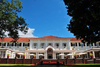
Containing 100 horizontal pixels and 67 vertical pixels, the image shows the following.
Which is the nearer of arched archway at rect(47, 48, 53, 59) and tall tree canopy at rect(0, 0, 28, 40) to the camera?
tall tree canopy at rect(0, 0, 28, 40)

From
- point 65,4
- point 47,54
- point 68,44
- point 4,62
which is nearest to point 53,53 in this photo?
point 47,54

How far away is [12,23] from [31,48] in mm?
17669

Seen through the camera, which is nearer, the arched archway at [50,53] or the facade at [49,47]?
the facade at [49,47]

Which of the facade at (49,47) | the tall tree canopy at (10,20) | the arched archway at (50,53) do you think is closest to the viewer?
the tall tree canopy at (10,20)

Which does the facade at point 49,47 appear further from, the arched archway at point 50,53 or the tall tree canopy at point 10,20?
the tall tree canopy at point 10,20

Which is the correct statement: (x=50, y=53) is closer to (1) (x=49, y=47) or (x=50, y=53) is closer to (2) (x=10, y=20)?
(1) (x=49, y=47)

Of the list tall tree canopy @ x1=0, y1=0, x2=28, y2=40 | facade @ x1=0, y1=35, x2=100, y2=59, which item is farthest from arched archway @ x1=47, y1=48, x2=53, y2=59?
tall tree canopy @ x1=0, y1=0, x2=28, y2=40

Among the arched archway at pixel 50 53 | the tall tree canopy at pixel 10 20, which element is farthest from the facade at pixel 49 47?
the tall tree canopy at pixel 10 20

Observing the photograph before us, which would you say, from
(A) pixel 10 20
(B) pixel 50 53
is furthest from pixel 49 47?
(A) pixel 10 20

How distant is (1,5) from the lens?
56.4 ft

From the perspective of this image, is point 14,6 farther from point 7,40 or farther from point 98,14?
point 7,40

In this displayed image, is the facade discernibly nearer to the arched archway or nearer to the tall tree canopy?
the arched archway

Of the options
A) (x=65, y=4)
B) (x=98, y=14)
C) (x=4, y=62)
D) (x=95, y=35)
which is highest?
(x=65, y=4)

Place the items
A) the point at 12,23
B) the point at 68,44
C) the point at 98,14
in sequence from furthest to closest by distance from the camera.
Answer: the point at 68,44 → the point at 12,23 → the point at 98,14
